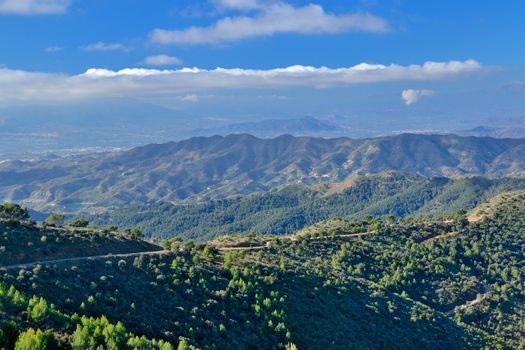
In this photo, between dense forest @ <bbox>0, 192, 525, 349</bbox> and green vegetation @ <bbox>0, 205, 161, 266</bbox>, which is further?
green vegetation @ <bbox>0, 205, 161, 266</bbox>

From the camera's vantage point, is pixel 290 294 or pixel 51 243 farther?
pixel 290 294

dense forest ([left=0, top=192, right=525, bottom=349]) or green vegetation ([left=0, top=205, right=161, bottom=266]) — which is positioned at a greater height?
green vegetation ([left=0, top=205, right=161, bottom=266])

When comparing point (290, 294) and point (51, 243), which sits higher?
point (51, 243)

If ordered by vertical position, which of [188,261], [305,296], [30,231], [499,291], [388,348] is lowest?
[499,291]

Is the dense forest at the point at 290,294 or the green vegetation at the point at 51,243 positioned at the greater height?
the green vegetation at the point at 51,243

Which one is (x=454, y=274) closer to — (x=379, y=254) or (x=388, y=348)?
(x=379, y=254)

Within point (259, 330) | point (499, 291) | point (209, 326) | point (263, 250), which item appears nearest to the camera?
point (209, 326)

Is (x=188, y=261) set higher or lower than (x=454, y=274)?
higher

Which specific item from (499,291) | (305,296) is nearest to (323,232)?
(499,291)
